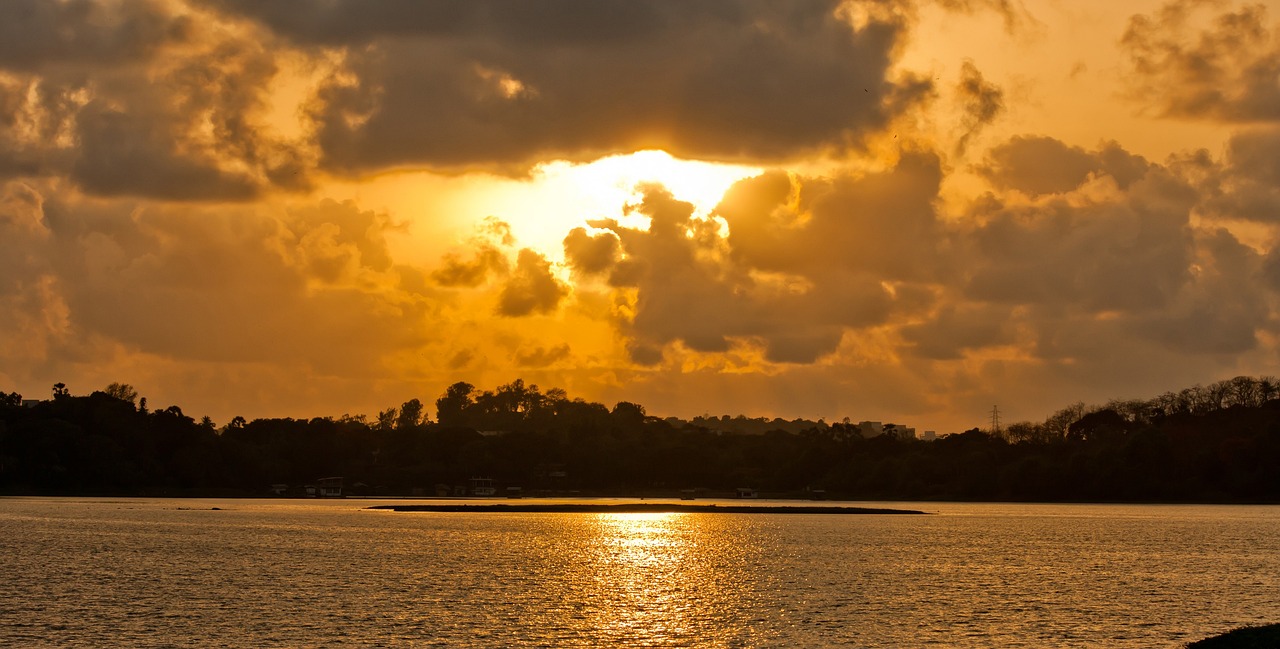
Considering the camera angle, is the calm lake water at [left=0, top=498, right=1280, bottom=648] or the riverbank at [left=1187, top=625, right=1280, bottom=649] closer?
the riverbank at [left=1187, top=625, right=1280, bottom=649]

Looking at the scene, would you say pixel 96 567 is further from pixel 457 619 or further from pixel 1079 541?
pixel 1079 541

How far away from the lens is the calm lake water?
77.2 meters

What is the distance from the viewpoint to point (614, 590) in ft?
346

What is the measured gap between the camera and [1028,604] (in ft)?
309

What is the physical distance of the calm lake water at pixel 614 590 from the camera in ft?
253

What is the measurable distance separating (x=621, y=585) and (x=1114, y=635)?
143 feet

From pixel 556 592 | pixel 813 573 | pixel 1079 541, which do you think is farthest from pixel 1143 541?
pixel 556 592

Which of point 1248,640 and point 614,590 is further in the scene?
point 614,590

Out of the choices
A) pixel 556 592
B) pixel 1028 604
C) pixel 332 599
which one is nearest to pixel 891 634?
pixel 1028 604

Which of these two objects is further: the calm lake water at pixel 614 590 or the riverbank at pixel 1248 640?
the calm lake water at pixel 614 590

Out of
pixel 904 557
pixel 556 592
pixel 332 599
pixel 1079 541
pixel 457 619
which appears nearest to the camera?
pixel 457 619

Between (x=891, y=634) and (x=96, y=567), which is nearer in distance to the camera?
(x=891, y=634)

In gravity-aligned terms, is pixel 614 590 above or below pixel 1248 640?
above

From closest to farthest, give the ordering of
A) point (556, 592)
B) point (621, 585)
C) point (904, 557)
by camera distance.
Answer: point (556, 592)
point (621, 585)
point (904, 557)
